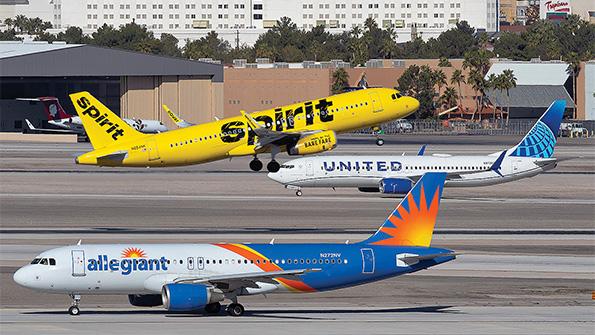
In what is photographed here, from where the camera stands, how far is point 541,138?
4326 inches

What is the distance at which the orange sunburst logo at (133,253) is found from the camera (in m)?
52.2

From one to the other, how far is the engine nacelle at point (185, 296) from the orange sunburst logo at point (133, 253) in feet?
5.64

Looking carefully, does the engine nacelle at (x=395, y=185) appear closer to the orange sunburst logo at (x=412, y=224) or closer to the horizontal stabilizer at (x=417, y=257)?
the orange sunburst logo at (x=412, y=224)

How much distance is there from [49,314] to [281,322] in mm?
9189

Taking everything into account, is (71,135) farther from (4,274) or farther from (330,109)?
(4,274)

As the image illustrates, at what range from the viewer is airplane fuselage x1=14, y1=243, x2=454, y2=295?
51.4m

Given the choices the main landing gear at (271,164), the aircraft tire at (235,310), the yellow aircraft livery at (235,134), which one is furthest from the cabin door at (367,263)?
the main landing gear at (271,164)

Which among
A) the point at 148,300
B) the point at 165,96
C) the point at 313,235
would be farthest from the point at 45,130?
the point at 148,300

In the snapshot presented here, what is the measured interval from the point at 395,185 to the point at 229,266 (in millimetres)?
51554

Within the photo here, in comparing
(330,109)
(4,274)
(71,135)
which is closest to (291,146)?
(330,109)

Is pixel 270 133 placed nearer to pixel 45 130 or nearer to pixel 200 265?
pixel 200 265

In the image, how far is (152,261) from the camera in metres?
52.3

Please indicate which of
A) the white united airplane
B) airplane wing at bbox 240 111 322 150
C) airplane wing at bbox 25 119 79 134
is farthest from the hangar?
airplane wing at bbox 240 111 322 150

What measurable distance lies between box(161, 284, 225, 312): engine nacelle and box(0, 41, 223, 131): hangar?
127m
